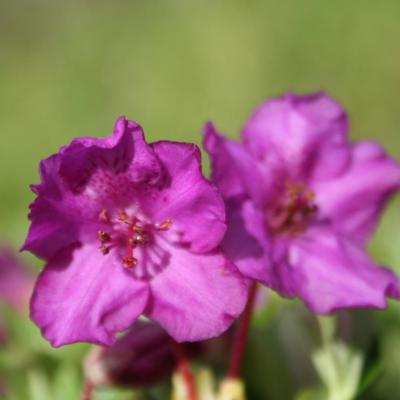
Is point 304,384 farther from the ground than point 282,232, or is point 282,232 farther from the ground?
point 282,232

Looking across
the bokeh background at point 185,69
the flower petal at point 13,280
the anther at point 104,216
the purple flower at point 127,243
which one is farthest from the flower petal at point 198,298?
the bokeh background at point 185,69

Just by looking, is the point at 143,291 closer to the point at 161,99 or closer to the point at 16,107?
the point at 161,99

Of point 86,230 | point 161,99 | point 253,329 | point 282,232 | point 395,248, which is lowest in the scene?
point 161,99

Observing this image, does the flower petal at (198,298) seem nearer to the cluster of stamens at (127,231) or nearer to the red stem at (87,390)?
the cluster of stamens at (127,231)

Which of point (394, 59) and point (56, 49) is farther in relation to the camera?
point (56, 49)

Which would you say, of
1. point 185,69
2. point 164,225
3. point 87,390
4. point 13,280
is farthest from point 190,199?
point 185,69

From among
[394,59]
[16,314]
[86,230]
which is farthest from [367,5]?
[86,230]

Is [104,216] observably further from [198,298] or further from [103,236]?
→ [198,298]
